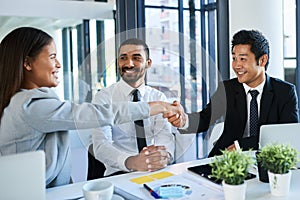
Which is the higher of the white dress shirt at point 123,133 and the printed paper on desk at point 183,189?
the white dress shirt at point 123,133

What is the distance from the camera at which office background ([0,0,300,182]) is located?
7.23 ft

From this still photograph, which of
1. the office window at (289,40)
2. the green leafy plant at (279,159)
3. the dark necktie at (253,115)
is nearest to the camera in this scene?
the green leafy plant at (279,159)

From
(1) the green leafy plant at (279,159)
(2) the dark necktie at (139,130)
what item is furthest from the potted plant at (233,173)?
(2) the dark necktie at (139,130)

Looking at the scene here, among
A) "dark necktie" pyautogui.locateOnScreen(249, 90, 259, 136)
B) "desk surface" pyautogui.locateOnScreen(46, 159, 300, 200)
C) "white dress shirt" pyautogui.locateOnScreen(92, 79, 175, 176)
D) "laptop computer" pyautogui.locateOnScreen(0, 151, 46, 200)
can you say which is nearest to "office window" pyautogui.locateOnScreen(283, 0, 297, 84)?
"dark necktie" pyautogui.locateOnScreen(249, 90, 259, 136)

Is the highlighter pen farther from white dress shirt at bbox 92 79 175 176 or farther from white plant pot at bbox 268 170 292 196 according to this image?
white dress shirt at bbox 92 79 175 176

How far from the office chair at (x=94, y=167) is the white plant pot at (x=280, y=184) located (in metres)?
1.06

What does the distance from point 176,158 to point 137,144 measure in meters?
0.25

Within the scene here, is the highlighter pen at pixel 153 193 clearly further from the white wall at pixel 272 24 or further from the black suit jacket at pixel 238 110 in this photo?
the white wall at pixel 272 24

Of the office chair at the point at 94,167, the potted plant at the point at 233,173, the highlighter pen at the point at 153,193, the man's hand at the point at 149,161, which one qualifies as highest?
the potted plant at the point at 233,173

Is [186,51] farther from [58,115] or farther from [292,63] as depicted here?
[58,115]

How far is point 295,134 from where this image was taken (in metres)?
1.41

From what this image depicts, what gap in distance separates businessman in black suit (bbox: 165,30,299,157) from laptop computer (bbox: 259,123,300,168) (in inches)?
20.7

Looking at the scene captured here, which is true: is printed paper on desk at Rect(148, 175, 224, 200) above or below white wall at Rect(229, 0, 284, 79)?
below

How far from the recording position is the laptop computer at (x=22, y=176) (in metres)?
1.00
